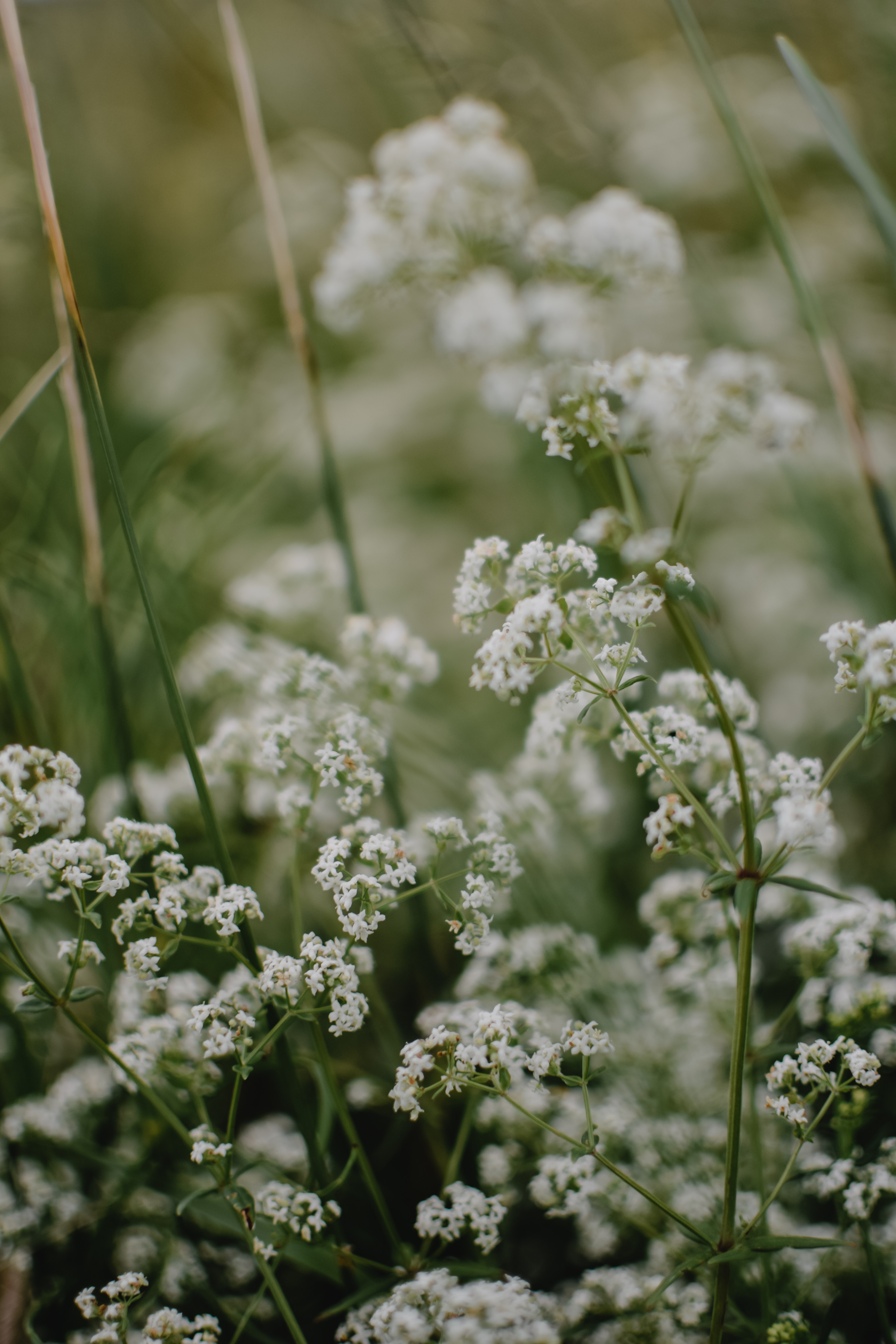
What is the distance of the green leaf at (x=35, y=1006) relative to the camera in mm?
593

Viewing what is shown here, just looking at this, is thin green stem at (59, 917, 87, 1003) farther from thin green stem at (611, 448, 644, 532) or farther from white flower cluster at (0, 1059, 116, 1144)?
thin green stem at (611, 448, 644, 532)

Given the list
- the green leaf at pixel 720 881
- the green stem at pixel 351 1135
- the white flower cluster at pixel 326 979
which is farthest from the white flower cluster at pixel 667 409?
the green stem at pixel 351 1135

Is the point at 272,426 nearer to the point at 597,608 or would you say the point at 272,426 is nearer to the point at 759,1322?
the point at 597,608

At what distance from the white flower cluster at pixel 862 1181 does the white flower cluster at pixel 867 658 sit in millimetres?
375

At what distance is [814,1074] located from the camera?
60 centimetres

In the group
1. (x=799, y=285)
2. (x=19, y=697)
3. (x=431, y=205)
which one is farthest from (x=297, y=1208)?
(x=431, y=205)

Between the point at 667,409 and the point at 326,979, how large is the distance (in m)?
0.48

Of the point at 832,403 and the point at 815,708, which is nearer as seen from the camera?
the point at 815,708

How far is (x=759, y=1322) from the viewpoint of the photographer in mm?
691

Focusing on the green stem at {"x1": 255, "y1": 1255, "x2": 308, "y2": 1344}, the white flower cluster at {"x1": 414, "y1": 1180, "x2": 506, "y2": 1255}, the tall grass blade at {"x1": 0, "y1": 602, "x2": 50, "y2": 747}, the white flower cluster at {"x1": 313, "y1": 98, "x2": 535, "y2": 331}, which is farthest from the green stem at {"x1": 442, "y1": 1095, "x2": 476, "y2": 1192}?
the white flower cluster at {"x1": 313, "y1": 98, "x2": 535, "y2": 331}

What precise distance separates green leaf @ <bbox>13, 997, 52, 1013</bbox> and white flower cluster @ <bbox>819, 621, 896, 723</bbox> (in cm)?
61

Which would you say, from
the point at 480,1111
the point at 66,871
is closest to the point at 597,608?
the point at 66,871

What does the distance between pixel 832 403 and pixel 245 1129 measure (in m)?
1.74

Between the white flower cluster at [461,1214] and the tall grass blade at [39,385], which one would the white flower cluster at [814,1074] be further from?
the tall grass blade at [39,385]
